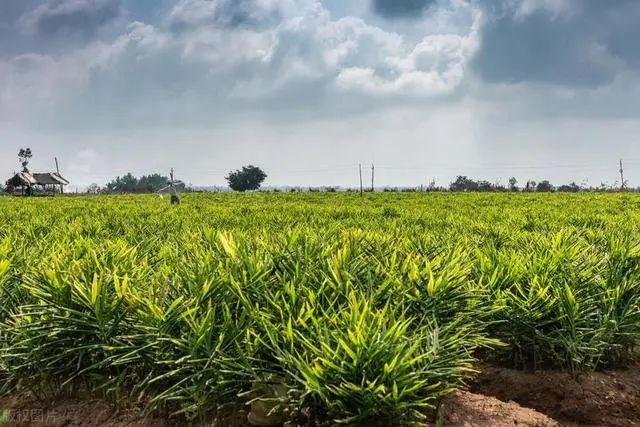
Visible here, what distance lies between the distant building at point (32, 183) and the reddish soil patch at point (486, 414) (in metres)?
74.2

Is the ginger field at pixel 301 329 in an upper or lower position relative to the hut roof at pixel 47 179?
lower

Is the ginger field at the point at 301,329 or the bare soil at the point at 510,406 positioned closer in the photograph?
the ginger field at the point at 301,329

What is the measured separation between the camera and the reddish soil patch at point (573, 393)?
2.61 meters

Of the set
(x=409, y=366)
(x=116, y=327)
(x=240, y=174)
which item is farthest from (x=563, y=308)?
(x=240, y=174)

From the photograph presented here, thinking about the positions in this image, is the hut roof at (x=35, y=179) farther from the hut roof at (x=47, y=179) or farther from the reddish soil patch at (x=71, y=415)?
the reddish soil patch at (x=71, y=415)

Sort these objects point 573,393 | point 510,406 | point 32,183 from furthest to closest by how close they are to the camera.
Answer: point 32,183
point 573,393
point 510,406

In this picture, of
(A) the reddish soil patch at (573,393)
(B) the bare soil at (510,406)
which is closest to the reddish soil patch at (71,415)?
(B) the bare soil at (510,406)

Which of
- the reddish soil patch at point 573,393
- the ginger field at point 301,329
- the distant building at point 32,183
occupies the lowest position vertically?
the reddish soil patch at point 573,393

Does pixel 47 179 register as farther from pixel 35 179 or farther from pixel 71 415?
pixel 71 415

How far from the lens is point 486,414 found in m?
2.43

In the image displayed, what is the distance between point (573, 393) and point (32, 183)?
77.5m

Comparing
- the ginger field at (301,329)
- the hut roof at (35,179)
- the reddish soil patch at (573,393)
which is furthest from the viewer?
the hut roof at (35,179)

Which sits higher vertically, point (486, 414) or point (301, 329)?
point (301, 329)

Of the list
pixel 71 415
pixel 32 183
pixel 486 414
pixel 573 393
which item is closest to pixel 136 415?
pixel 71 415
